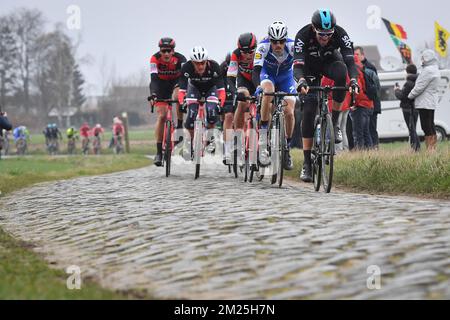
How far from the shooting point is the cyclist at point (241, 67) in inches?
507

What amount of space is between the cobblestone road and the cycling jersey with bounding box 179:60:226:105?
411cm

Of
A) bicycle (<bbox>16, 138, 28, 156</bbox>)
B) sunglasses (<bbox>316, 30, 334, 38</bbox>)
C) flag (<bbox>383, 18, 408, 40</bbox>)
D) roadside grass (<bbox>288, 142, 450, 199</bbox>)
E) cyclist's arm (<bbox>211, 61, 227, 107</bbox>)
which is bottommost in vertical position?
bicycle (<bbox>16, 138, 28, 156</bbox>)

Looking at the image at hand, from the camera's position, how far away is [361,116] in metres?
16.4

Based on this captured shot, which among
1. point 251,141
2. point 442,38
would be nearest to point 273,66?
point 251,141

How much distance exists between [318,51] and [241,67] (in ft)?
10.4

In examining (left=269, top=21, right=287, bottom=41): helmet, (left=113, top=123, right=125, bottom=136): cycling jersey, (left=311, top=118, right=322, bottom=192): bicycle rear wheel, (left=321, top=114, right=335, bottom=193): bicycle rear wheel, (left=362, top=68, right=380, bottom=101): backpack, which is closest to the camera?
(left=321, top=114, right=335, bottom=193): bicycle rear wheel

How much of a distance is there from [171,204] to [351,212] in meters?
2.40

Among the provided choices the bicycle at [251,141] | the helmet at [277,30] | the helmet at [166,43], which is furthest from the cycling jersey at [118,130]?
the helmet at [277,30]

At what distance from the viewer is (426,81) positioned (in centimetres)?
1438

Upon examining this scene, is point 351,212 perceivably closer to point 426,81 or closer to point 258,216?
point 258,216

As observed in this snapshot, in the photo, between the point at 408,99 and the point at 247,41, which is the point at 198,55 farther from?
the point at 408,99

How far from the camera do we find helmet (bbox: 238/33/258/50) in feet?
42.4

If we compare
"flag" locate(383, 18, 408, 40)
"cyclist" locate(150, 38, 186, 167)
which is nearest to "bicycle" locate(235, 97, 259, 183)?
"cyclist" locate(150, 38, 186, 167)

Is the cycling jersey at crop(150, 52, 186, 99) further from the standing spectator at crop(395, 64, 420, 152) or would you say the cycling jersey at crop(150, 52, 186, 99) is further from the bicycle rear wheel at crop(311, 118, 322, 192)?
the standing spectator at crop(395, 64, 420, 152)
